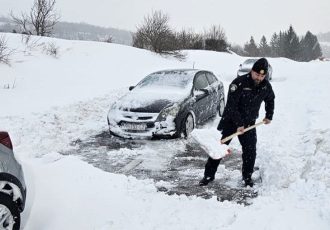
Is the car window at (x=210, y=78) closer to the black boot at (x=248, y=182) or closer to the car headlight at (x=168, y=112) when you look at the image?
the car headlight at (x=168, y=112)

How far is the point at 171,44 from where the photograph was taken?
3100 cm

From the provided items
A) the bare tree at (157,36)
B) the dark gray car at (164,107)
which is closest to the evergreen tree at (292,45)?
the bare tree at (157,36)

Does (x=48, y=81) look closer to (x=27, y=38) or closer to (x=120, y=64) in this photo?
(x=27, y=38)

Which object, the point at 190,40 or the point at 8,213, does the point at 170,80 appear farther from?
the point at 190,40

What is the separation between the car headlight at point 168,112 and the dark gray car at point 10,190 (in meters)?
4.22

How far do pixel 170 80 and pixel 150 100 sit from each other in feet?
4.22

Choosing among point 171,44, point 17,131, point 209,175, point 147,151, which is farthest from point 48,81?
point 171,44

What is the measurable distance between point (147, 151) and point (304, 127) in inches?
149

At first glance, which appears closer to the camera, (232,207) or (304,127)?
(232,207)

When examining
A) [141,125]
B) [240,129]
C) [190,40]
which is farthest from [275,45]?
[240,129]

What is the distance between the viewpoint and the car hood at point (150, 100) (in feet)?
27.7

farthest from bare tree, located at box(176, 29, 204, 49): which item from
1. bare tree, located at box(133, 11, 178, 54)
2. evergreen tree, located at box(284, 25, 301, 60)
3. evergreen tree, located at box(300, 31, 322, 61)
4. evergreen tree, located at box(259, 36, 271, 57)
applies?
evergreen tree, located at box(259, 36, 271, 57)

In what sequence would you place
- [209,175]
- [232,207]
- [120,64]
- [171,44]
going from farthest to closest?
[171,44] < [120,64] < [209,175] < [232,207]

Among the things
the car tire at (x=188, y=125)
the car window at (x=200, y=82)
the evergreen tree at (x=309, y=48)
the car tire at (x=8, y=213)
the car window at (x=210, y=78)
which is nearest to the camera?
the car tire at (x=8, y=213)
